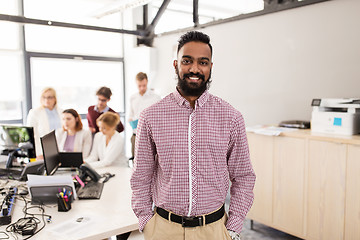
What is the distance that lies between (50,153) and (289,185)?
2.19m

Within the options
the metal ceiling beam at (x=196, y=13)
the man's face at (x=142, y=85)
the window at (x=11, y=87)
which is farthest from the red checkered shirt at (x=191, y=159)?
the window at (x=11, y=87)

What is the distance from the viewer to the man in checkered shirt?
1453mm

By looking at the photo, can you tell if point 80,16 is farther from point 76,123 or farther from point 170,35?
point 76,123

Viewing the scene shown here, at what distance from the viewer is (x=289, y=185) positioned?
3047 mm

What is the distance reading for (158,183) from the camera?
1553 mm

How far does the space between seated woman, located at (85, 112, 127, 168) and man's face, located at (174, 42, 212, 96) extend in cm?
208

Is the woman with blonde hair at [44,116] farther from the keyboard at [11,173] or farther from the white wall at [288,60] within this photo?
the white wall at [288,60]

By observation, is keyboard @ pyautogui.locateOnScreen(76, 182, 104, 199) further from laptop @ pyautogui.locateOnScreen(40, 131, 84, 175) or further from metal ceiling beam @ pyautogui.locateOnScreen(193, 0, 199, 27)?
metal ceiling beam @ pyautogui.locateOnScreen(193, 0, 199, 27)

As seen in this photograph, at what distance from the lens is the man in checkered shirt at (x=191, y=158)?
1453 millimetres

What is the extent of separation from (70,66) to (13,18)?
1.55 meters

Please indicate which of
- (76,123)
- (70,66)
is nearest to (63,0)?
(70,66)

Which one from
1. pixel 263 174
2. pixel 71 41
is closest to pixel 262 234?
pixel 263 174

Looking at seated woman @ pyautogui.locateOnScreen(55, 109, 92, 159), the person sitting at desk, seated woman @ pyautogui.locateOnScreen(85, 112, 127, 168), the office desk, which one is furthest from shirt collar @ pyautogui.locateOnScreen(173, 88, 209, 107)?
the person sitting at desk

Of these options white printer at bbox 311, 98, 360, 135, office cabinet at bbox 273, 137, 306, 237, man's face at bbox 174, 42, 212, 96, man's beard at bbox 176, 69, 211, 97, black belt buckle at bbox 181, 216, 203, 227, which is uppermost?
man's face at bbox 174, 42, 212, 96
